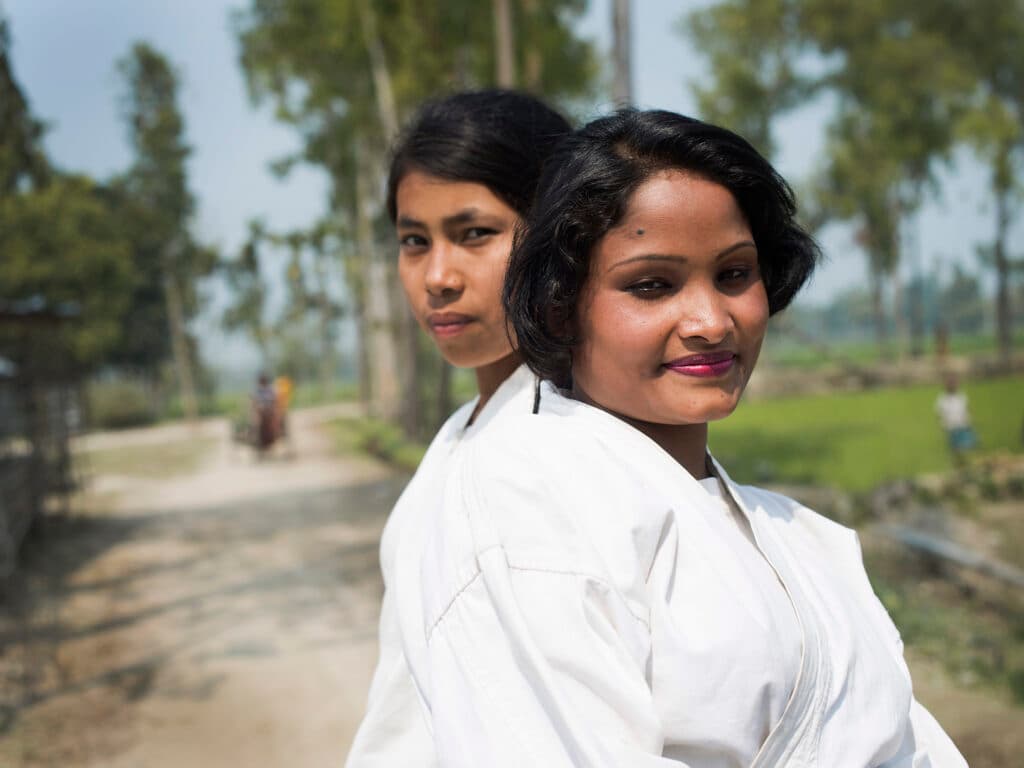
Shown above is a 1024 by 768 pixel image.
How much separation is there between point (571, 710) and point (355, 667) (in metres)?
4.22

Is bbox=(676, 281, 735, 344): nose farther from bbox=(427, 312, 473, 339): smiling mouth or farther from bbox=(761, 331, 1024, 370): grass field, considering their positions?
bbox=(761, 331, 1024, 370): grass field

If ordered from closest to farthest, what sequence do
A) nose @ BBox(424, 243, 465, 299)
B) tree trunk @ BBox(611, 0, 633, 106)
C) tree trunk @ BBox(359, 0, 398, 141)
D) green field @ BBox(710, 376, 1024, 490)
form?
nose @ BBox(424, 243, 465, 299) → tree trunk @ BBox(611, 0, 633, 106) → green field @ BBox(710, 376, 1024, 490) → tree trunk @ BBox(359, 0, 398, 141)

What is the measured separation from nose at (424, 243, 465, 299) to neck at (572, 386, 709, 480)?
1.24ft

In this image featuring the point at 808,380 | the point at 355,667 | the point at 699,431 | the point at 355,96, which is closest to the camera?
the point at 699,431

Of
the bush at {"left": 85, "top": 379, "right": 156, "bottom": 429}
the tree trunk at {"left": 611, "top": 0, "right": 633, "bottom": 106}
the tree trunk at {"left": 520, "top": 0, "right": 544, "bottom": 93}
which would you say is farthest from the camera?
the bush at {"left": 85, "top": 379, "right": 156, "bottom": 429}

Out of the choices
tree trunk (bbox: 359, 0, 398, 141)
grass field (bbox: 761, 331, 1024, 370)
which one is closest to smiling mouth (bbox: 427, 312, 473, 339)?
tree trunk (bbox: 359, 0, 398, 141)

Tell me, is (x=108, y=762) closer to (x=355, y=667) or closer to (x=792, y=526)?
(x=355, y=667)

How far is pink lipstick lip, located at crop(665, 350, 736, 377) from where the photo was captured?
1.14m

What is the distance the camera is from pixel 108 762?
381 cm

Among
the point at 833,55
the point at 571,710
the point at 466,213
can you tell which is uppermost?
the point at 833,55

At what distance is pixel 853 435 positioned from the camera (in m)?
14.8

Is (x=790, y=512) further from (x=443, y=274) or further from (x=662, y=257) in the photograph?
(x=443, y=274)

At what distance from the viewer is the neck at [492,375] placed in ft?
5.44

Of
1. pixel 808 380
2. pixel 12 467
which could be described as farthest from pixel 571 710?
pixel 808 380
